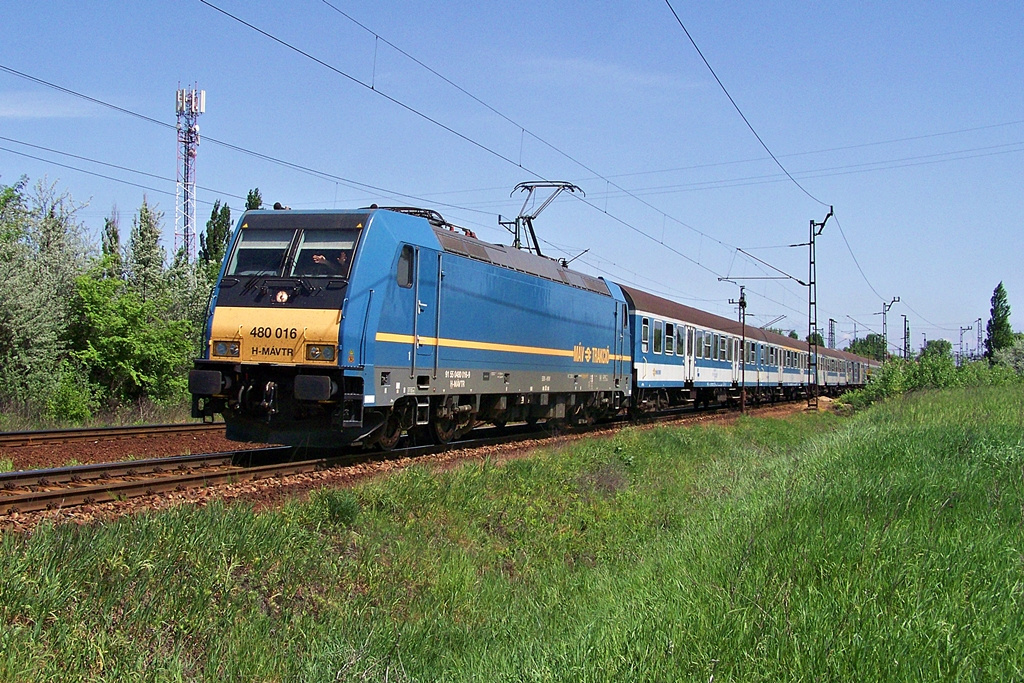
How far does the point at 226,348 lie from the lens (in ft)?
40.4

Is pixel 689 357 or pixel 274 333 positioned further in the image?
pixel 689 357

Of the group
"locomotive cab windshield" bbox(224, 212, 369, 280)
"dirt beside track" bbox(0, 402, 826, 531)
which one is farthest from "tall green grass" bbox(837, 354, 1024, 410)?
"locomotive cab windshield" bbox(224, 212, 369, 280)

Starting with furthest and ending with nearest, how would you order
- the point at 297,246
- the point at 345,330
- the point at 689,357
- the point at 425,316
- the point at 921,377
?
the point at 921,377, the point at 689,357, the point at 425,316, the point at 297,246, the point at 345,330

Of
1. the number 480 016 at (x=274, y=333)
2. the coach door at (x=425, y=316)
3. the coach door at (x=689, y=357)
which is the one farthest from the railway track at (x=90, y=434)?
the coach door at (x=689, y=357)

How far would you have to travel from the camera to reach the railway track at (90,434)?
14.0 metres

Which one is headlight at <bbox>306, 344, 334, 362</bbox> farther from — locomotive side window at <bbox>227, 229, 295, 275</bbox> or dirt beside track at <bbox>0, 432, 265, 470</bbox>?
dirt beside track at <bbox>0, 432, 265, 470</bbox>

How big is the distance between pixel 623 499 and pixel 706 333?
73.0 feet

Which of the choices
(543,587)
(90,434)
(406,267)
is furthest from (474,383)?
(543,587)

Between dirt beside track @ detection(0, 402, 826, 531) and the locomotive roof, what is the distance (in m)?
3.58

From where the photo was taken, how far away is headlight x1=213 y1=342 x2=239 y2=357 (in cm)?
1226

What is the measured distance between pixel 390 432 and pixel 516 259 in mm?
5310

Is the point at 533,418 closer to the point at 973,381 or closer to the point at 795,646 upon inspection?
the point at 795,646

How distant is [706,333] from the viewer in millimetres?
33375

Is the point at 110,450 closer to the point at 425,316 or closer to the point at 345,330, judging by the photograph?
the point at 345,330
